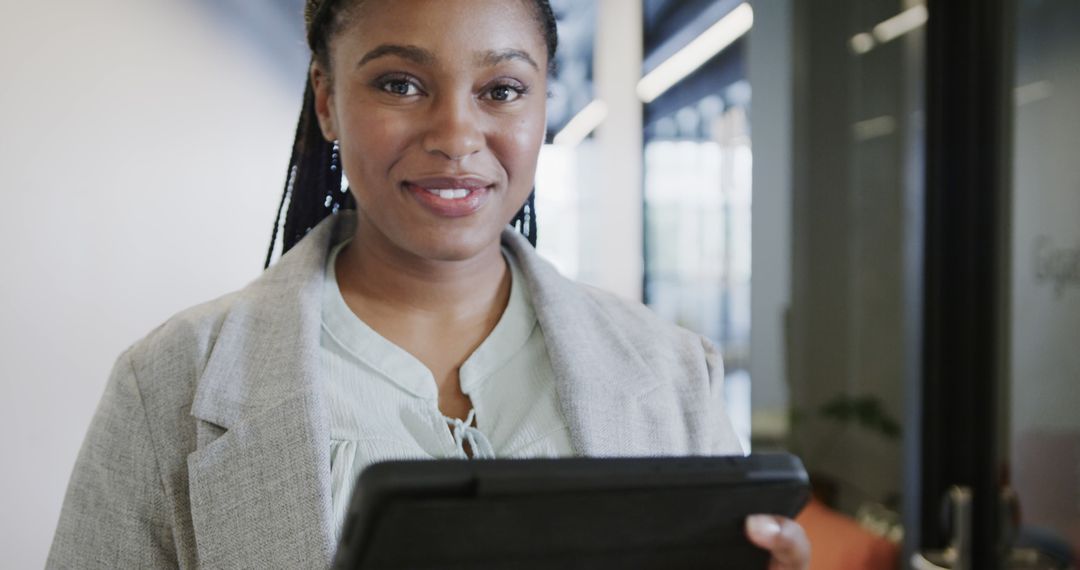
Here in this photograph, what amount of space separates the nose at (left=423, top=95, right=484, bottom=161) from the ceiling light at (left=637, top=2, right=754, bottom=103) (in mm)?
595

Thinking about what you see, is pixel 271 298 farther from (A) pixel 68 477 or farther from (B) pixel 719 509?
(B) pixel 719 509

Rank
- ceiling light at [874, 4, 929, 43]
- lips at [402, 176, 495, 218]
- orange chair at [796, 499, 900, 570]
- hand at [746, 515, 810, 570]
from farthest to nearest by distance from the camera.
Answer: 1. orange chair at [796, 499, 900, 570]
2. ceiling light at [874, 4, 929, 43]
3. lips at [402, 176, 495, 218]
4. hand at [746, 515, 810, 570]

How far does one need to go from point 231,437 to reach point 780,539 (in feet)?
1.86

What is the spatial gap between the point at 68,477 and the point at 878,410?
2.00 m

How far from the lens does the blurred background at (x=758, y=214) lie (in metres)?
1.11

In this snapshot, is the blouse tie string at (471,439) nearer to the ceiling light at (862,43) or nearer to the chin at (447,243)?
the chin at (447,243)

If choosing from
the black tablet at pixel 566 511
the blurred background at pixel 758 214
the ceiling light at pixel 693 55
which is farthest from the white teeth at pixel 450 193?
the ceiling light at pixel 693 55

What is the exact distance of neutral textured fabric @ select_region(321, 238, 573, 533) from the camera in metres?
1.03

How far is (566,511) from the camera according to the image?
707mm

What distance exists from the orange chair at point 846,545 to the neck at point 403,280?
154 cm

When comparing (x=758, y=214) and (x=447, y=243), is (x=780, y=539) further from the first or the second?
(x=758, y=214)

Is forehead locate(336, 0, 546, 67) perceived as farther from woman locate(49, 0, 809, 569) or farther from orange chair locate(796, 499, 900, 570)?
orange chair locate(796, 499, 900, 570)

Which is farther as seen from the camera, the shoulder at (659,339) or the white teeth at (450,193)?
the shoulder at (659,339)

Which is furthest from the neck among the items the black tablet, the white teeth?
the black tablet
